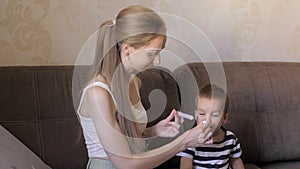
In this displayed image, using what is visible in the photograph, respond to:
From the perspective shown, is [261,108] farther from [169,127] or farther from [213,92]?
[169,127]

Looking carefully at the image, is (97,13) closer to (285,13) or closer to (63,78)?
(63,78)

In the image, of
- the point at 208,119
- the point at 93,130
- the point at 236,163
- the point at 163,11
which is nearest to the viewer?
the point at 93,130

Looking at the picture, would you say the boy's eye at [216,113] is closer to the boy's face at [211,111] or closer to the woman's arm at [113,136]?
the boy's face at [211,111]

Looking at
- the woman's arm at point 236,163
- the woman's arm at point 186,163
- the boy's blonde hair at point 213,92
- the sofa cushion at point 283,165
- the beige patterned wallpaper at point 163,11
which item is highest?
the beige patterned wallpaper at point 163,11

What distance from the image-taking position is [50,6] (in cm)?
201

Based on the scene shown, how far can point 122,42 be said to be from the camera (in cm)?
126

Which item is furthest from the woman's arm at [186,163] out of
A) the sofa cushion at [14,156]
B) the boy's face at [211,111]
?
the sofa cushion at [14,156]

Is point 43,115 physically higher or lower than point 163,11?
lower

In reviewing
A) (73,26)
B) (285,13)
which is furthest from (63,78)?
(285,13)

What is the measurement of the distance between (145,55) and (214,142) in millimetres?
595

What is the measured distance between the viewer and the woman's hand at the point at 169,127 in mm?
1428

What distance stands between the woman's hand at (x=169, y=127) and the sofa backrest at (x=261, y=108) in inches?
16.9

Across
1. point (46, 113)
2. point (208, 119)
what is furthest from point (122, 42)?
Answer: point (46, 113)

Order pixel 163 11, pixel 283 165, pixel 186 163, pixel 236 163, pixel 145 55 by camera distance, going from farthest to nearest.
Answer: pixel 163 11
pixel 283 165
pixel 236 163
pixel 186 163
pixel 145 55
